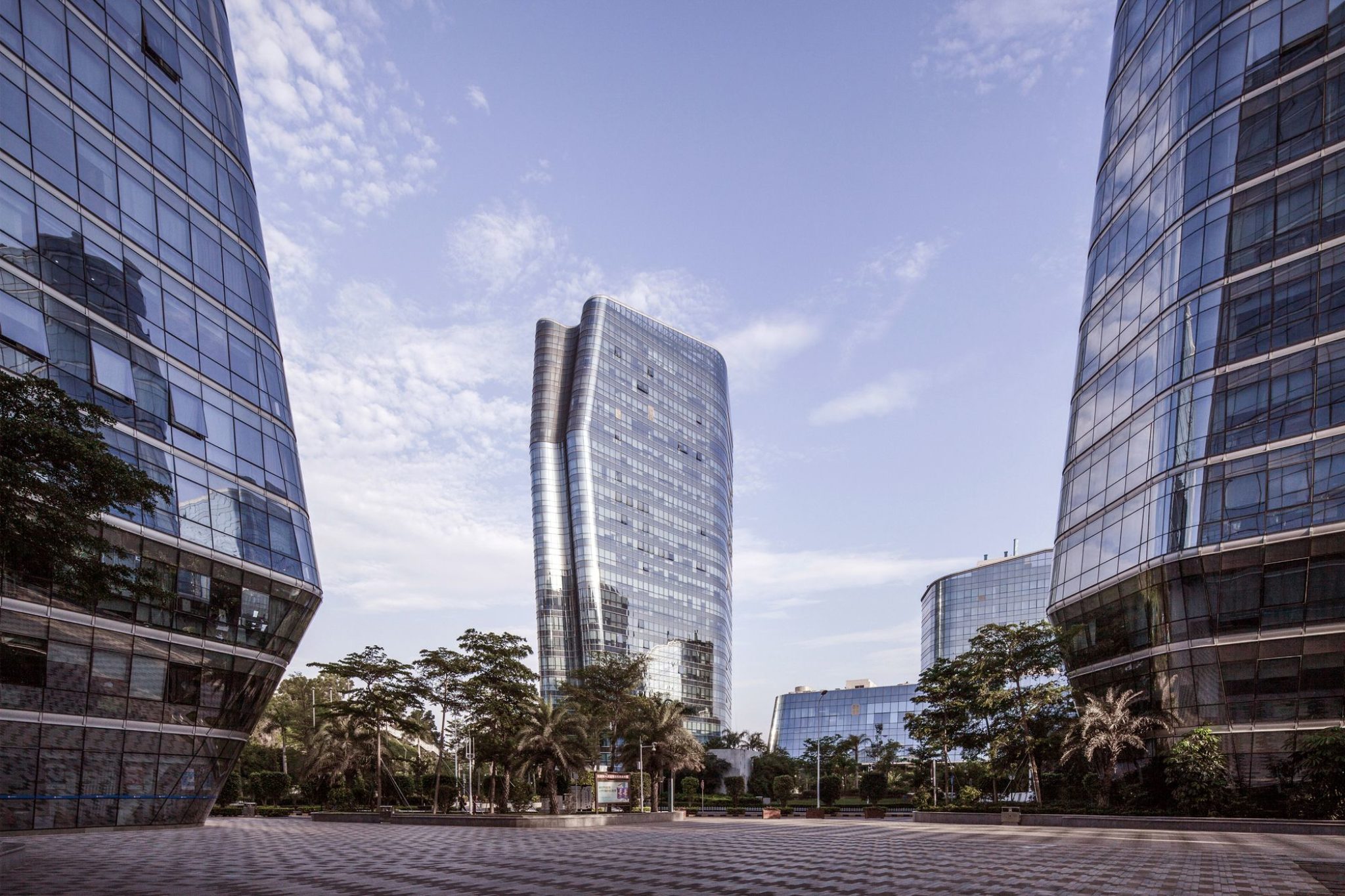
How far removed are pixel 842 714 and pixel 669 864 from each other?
152213mm

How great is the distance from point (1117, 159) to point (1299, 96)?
1512 cm

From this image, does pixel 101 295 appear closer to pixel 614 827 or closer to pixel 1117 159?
pixel 614 827

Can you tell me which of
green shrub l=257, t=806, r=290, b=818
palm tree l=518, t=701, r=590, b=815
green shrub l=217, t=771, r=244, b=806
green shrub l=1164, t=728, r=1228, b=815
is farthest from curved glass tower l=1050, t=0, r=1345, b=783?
green shrub l=217, t=771, r=244, b=806

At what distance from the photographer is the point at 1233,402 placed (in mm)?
41531

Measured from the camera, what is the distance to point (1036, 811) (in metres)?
48.9

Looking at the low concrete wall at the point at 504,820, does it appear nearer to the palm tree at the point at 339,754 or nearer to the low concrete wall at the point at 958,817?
the palm tree at the point at 339,754

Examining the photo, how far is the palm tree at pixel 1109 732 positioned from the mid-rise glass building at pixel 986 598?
11187cm

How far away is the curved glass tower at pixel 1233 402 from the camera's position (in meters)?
38.2

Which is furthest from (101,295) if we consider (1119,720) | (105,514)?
(1119,720)

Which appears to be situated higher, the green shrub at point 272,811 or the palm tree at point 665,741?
the palm tree at point 665,741

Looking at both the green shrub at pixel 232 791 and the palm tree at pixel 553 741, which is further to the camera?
the green shrub at pixel 232 791

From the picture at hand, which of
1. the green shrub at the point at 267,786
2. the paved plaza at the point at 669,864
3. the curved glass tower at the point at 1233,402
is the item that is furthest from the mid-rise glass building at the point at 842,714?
the paved plaza at the point at 669,864

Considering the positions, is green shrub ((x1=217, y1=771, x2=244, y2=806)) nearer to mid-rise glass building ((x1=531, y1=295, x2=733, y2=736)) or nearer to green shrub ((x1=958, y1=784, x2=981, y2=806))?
green shrub ((x1=958, y1=784, x2=981, y2=806))

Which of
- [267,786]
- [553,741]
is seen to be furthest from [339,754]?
[553,741]
